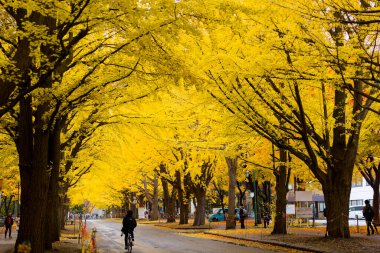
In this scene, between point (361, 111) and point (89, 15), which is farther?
point (361, 111)

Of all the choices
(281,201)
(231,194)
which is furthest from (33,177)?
(231,194)

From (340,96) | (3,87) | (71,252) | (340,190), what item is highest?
(340,96)

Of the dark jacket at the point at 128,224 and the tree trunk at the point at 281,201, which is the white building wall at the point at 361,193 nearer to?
the tree trunk at the point at 281,201

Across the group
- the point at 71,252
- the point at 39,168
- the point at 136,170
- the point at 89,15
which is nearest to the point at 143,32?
the point at 89,15

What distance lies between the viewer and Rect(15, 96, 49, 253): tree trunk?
40.2ft

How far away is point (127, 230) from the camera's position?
59.4ft

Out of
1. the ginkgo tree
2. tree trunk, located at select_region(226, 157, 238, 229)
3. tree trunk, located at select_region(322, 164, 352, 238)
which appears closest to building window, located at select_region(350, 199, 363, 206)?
tree trunk, located at select_region(226, 157, 238, 229)

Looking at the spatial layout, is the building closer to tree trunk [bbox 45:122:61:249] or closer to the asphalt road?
the asphalt road

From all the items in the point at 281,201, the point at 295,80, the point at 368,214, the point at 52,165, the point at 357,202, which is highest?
the point at 295,80

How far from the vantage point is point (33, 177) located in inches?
490

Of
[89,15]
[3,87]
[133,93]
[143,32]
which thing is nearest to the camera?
[89,15]

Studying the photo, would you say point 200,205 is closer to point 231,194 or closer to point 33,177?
point 231,194

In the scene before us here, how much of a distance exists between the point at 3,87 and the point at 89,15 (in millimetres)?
2660

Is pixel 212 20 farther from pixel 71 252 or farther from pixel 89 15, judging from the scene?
pixel 71 252
